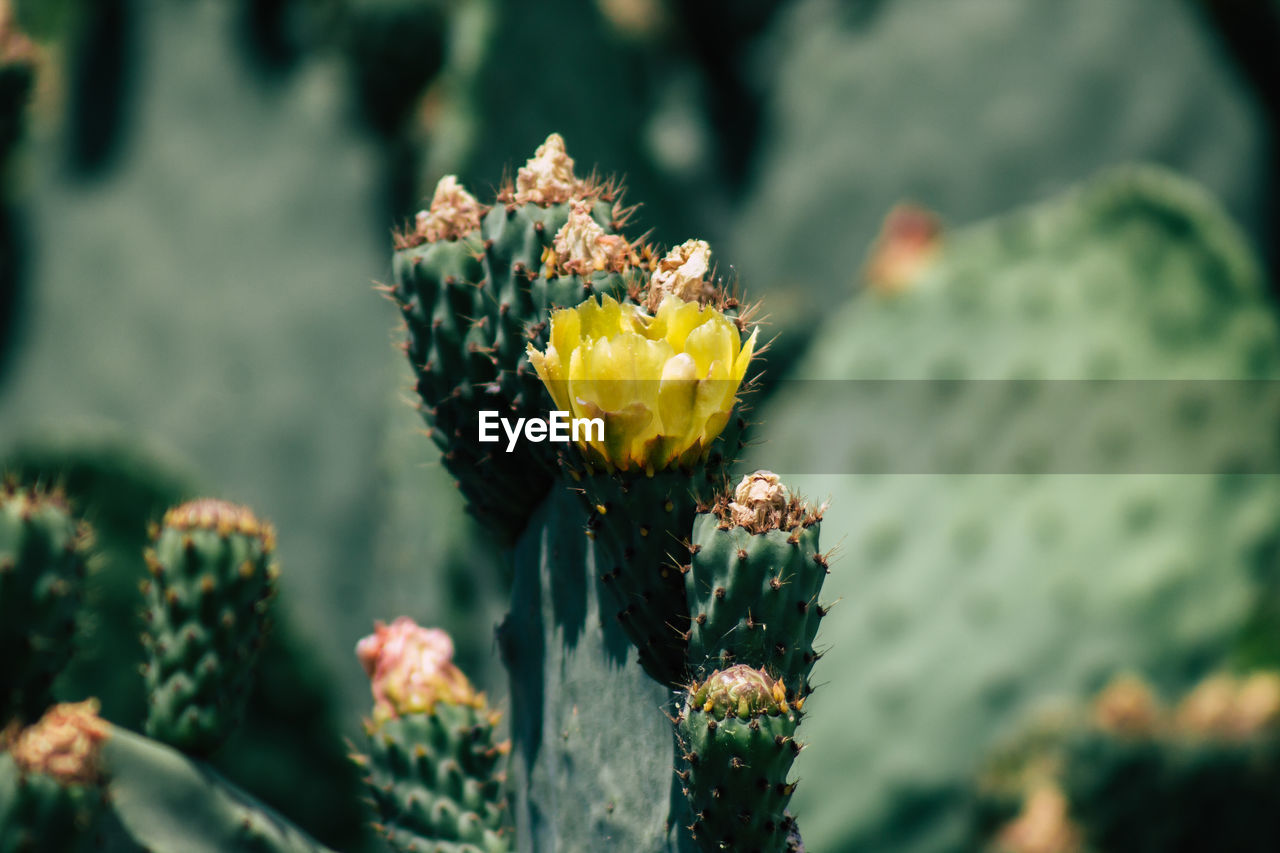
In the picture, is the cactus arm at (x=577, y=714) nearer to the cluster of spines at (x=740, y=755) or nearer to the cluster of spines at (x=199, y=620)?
the cluster of spines at (x=740, y=755)

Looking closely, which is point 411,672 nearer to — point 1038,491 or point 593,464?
point 593,464

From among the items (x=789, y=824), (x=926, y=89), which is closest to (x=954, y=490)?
(x=926, y=89)

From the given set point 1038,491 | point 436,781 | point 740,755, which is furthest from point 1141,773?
point 740,755

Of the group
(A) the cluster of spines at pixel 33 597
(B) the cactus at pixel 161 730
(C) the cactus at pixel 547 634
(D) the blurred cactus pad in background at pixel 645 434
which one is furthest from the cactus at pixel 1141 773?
(A) the cluster of spines at pixel 33 597

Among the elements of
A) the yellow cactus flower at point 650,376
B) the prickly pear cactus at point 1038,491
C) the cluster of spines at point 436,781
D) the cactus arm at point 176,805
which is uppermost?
the prickly pear cactus at point 1038,491

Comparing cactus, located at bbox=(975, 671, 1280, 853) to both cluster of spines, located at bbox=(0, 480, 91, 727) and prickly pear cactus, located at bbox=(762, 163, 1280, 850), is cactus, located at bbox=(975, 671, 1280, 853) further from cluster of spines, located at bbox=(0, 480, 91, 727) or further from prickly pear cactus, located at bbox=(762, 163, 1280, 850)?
cluster of spines, located at bbox=(0, 480, 91, 727)

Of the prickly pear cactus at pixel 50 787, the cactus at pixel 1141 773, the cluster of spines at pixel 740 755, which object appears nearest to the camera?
the cluster of spines at pixel 740 755

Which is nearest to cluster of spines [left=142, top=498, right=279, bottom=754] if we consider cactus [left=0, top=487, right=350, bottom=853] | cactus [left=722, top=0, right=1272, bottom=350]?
cactus [left=0, top=487, right=350, bottom=853]
